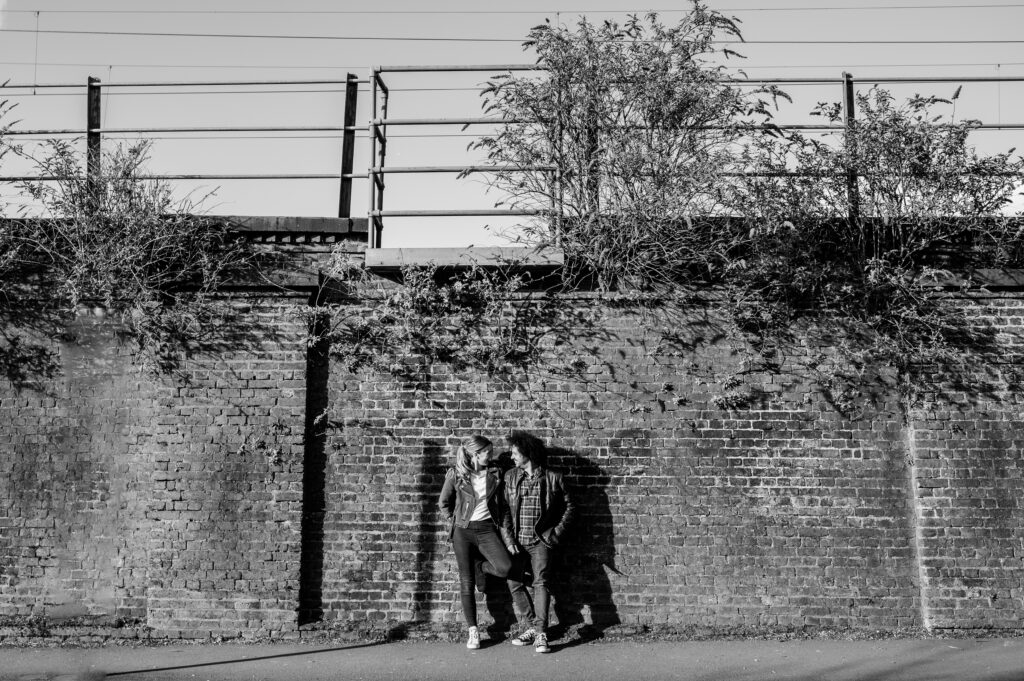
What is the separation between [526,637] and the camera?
7.53 meters

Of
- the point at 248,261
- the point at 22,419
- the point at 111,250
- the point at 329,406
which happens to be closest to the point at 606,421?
the point at 329,406

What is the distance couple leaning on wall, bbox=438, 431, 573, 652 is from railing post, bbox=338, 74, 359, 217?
106 inches

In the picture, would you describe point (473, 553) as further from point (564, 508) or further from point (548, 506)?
point (564, 508)

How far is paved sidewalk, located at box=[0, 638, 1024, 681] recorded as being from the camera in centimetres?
681

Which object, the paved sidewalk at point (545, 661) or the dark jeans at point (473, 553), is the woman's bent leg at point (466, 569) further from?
the paved sidewalk at point (545, 661)

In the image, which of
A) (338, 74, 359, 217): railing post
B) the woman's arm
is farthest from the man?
(338, 74, 359, 217): railing post

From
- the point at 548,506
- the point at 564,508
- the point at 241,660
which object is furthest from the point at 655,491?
the point at 241,660

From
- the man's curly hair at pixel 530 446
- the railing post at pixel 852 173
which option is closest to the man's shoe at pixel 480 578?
the man's curly hair at pixel 530 446

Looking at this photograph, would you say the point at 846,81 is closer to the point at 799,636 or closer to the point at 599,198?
the point at 599,198

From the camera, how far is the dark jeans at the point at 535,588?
24.4 ft

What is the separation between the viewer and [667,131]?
318 inches

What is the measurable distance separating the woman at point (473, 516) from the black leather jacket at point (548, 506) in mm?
94

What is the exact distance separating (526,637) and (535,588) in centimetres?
45

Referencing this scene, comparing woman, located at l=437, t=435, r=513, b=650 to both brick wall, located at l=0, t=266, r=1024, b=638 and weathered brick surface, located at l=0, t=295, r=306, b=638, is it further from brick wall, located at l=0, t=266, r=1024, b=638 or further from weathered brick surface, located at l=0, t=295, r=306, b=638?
weathered brick surface, located at l=0, t=295, r=306, b=638
